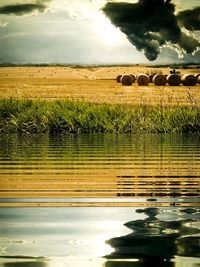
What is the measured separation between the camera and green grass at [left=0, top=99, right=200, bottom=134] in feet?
31.1

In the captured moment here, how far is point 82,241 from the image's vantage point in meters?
2.24

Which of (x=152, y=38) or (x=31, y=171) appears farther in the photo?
(x=152, y=38)

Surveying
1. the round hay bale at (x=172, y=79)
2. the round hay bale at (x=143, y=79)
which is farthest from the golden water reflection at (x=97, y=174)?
the round hay bale at (x=143, y=79)

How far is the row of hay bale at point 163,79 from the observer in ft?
74.2

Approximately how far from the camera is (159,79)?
22.7 m

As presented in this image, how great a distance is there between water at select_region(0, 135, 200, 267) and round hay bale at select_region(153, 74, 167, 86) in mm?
17113

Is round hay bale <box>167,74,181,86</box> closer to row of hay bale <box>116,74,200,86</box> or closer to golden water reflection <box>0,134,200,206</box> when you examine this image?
row of hay bale <box>116,74,200,86</box>

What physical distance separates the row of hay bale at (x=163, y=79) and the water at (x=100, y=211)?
17148 mm

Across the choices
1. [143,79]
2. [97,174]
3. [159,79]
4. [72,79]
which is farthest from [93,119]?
[72,79]

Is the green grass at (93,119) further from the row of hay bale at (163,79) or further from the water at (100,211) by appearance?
the row of hay bale at (163,79)

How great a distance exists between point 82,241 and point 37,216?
57 cm

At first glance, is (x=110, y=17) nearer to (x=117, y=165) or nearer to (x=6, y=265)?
(x=117, y=165)

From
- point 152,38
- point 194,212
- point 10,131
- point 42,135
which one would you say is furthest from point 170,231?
point 152,38

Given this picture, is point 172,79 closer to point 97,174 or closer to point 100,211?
point 97,174
